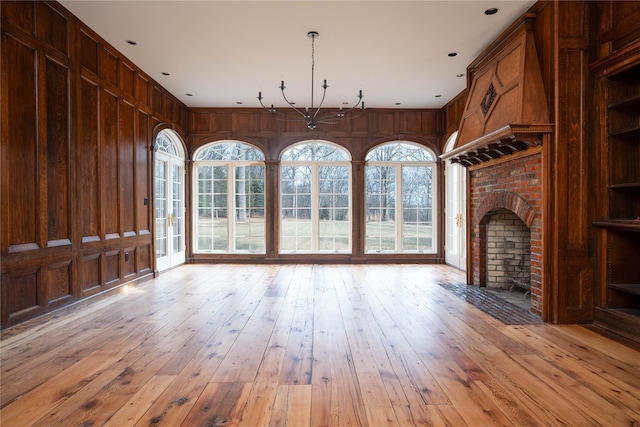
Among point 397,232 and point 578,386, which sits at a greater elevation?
point 397,232

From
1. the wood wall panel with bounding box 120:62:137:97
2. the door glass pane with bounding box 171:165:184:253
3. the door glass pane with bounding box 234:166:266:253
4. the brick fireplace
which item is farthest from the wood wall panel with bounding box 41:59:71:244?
the brick fireplace

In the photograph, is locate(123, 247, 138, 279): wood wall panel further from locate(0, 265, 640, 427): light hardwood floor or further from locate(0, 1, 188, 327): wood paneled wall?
locate(0, 265, 640, 427): light hardwood floor

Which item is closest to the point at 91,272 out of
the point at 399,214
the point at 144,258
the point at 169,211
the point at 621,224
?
the point at 144,258

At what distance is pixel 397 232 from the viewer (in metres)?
7.21

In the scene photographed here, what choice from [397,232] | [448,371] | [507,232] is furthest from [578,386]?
[397,232]

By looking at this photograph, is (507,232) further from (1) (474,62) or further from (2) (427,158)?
(2) (427,158)

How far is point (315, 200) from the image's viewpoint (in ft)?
23.7

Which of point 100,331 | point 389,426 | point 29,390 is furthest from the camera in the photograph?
point 100,331

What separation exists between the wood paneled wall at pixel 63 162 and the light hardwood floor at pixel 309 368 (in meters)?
0.52

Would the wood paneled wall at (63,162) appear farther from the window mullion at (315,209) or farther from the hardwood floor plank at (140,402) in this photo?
the window mullion at (315,209)

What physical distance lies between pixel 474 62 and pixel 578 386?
13.8 feet

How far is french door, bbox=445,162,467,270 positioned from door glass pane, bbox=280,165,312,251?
283cm

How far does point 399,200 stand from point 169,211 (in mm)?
4562

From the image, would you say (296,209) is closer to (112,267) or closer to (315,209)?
(315,209)
